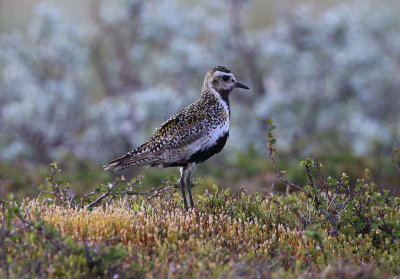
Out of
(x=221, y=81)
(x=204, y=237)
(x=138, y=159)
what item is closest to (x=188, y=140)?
(x=138, y=159)

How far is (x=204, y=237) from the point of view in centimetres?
682

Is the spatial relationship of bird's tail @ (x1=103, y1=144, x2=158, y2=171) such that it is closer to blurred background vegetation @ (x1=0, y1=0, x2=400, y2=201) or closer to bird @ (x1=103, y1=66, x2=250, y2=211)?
bird @ (x1=103, y1=66, x2=250, y2=211)

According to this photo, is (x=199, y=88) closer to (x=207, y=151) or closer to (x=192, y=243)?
(x=207, y=151)

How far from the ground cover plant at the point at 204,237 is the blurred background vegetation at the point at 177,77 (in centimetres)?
934

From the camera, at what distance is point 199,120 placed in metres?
8.20

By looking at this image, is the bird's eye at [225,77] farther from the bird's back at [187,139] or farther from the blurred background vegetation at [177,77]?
the blurred background vegetation at [177,77]

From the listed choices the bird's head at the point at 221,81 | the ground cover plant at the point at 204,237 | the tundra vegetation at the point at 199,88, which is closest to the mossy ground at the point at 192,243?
the ground cover plant at the point at 204,237

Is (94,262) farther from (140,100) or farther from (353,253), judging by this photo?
(140,100)

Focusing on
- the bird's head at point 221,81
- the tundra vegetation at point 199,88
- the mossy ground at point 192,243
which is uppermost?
the tundra vegetation at point 199,88

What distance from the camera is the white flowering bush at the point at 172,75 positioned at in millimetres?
18812

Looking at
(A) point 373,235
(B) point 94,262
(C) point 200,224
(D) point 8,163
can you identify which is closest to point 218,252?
(C) point 200,224

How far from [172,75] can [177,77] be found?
0.70 feet

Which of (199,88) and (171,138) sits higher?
(199,88)

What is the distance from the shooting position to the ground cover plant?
5465mm
